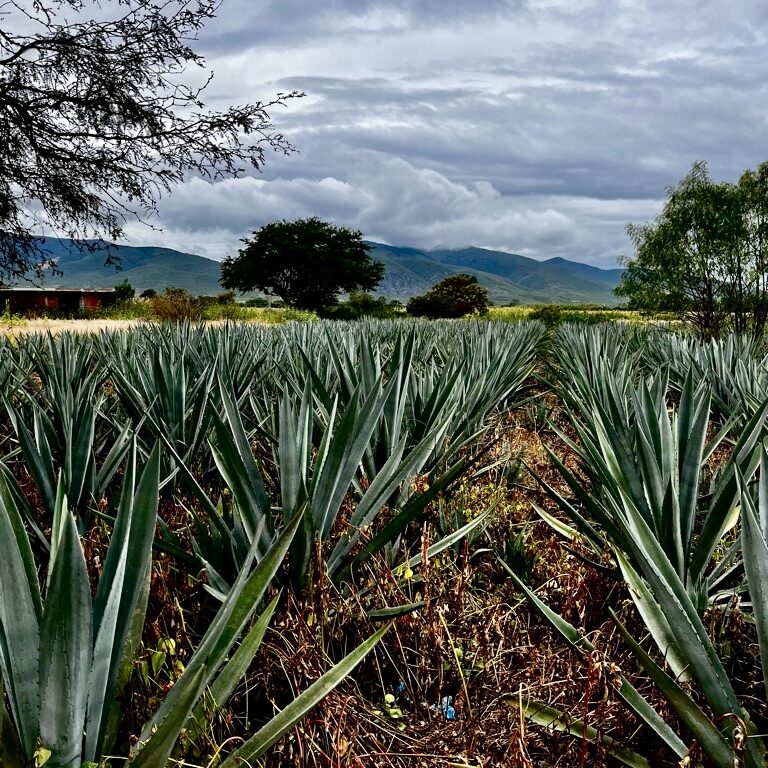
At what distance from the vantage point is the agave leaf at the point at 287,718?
3.18ft

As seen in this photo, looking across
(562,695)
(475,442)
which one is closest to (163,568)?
(562,695)

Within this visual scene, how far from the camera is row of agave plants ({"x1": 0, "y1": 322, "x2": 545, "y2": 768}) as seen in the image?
859 millimetres

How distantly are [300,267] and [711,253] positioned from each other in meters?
38.2

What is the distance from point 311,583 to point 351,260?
4985 cm

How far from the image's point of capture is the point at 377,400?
176 centimetres

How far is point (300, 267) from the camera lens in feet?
159

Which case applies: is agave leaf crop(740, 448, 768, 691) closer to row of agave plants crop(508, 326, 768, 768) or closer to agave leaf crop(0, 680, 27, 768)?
row of agave plants crop(508, 326, 768, 768)

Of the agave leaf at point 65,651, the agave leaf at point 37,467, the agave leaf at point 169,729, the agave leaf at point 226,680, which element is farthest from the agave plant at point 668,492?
the agave leaf at point 37,467

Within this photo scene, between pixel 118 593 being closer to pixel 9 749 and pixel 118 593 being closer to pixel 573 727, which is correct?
pixel 9 749

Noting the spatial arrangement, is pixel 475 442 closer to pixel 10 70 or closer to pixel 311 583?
pixel 311 583

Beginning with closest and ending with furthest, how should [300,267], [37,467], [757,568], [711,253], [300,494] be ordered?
[757,568] < [300,494] < [37,467] < [711,253] < [300,267]

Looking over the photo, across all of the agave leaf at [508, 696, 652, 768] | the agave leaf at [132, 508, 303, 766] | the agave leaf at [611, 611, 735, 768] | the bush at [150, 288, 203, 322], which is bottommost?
the agave leaf at [508, 696, 652, 768]

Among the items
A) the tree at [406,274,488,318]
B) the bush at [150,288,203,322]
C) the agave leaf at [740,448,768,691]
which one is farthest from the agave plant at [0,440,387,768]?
the tree at [406,274,488,318]

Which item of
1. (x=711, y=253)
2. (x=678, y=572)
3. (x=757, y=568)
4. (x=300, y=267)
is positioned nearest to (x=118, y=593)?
(x=757, y=568)
